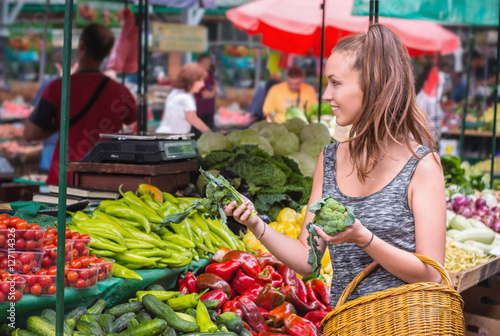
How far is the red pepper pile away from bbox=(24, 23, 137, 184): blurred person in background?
2.18 metres

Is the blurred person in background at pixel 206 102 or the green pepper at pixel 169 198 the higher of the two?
the blurred person in background at pixel 206 102

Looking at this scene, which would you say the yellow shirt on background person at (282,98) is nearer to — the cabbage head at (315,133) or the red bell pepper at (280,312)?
the cabbage head at (315,133)

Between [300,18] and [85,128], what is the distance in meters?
4.90

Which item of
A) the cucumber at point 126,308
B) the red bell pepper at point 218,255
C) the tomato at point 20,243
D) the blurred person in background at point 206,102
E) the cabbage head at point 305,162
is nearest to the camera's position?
the tomato at point 20,243

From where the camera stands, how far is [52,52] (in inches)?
499

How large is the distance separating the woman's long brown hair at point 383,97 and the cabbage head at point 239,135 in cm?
334

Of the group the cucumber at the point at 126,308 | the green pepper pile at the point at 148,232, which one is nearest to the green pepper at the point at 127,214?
the green pepper pile at the point at 148,232

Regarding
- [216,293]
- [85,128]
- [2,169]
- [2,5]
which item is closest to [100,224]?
[216,293]

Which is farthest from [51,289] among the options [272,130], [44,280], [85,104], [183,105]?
[183,105]

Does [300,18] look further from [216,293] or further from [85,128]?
[216,293]

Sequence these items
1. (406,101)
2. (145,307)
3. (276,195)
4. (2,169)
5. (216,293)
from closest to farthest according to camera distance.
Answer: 1. (406,101)
2. (145,307)
3. (216,293)
4. (276,195)
5. (2,169)

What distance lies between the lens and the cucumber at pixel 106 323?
106 inches

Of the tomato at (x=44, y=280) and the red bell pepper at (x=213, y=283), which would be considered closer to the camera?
the tomato at (x=44, y=280)

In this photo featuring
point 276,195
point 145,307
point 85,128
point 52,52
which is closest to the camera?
point 145,307
